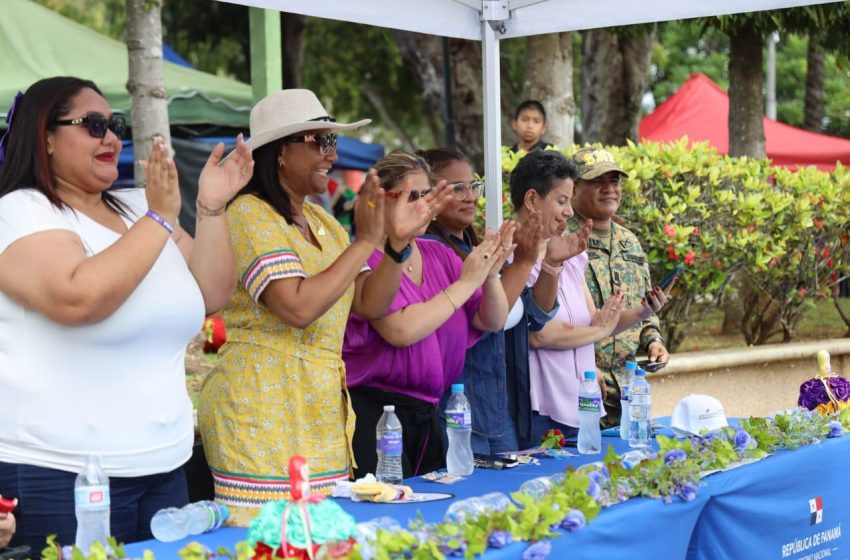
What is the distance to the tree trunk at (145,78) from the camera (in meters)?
6.24

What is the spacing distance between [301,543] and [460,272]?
6.10 ft

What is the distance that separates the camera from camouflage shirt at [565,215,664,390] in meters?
4.77

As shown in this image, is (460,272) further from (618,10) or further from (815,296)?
(815,296)

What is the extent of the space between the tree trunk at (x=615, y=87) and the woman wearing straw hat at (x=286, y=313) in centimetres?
838

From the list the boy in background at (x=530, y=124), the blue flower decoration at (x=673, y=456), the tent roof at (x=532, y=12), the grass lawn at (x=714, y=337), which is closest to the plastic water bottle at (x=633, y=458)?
the blue flower decoration at (x=673, y=456)

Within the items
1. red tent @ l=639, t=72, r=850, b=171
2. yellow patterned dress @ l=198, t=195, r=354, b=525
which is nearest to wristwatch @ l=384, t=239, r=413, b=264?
yellow patterned dress @ l=198, t=195, r=354, b=525

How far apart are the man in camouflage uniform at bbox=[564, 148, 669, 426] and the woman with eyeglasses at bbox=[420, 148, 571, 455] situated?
0.60 meters

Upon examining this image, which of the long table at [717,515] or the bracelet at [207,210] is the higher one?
the bracelet at [207,210]

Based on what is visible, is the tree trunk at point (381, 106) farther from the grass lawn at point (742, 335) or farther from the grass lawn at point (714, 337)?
the grass lawn at point (742, 335)

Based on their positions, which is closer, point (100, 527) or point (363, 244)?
point (100, 527)

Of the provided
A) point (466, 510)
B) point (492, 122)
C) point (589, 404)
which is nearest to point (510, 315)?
point (589, 404)

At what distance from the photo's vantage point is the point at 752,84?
10.5m

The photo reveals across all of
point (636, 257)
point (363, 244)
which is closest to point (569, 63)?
point (636, 257)

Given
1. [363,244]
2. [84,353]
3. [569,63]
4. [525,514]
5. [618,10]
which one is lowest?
[525,514]
